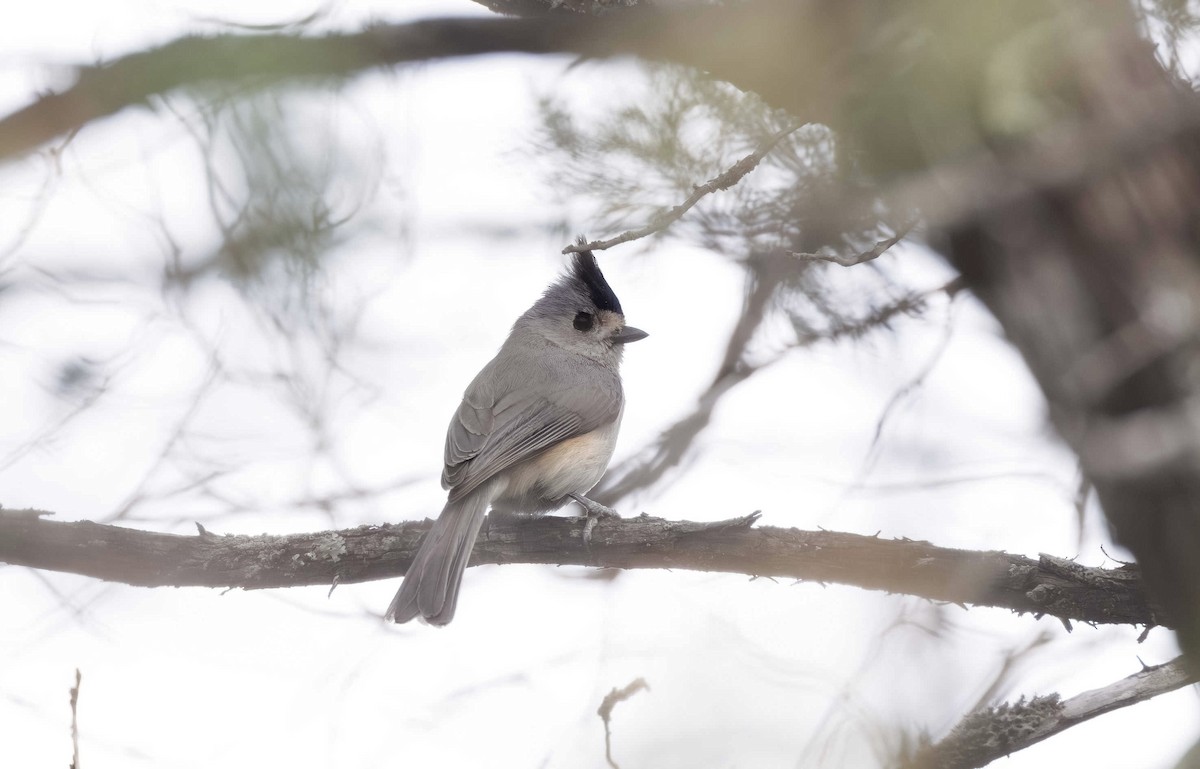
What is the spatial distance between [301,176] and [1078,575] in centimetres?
201

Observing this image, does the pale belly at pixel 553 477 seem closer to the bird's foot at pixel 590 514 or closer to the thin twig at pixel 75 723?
the bird's foot at pixel 590 514

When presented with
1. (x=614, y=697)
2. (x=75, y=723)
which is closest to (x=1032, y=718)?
(x=614, y=697)

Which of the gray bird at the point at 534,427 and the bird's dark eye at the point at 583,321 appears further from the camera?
the bird's dark eye at the point at 583,321

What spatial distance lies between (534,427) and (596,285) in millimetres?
1241

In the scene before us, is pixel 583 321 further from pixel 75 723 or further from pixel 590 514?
pixel 75 723

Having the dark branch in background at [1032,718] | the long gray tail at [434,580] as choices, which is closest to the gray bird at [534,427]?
the long gray tail at [434,580]

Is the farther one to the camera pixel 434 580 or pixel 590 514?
pixel 590 514

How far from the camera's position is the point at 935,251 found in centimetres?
265

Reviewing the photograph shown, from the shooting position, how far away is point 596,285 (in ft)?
16.3

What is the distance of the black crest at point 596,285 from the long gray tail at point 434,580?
76.7 inches

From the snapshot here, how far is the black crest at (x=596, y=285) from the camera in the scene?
4.90 metres

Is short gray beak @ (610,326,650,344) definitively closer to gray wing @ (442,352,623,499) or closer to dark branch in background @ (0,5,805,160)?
gray wing @ (442,352,623,499)

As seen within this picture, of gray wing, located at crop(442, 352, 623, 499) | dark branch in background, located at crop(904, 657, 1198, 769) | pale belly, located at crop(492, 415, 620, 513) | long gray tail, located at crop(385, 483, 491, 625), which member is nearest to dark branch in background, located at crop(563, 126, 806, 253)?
dark branch in background, located at crop(904, 657, 1198, 769)

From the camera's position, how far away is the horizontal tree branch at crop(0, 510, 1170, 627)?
2.46 meters
